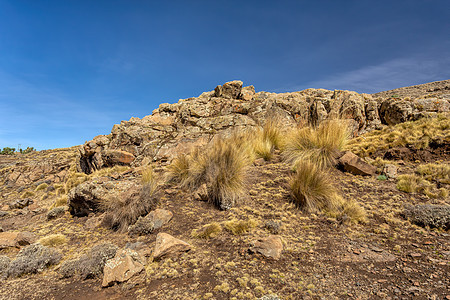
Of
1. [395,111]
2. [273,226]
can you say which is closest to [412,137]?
[395,111]

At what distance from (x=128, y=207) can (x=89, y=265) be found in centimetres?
141

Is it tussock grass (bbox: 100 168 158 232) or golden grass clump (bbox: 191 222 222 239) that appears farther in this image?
tussock grass (bbox: 100 168 158 232)

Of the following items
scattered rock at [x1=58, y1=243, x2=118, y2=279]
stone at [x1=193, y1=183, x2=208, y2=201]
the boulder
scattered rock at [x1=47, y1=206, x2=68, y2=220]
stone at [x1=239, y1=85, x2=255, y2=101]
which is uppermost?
stone at [x1=239, y1=85, x2=255, y2=101]

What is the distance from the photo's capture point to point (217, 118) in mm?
8258

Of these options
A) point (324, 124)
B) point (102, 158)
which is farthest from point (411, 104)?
point (102, 158)

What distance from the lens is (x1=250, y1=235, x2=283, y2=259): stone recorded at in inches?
106

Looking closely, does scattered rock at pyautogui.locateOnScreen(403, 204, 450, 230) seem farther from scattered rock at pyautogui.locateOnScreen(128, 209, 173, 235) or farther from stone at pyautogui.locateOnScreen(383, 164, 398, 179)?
scattered rock at pyautogui.locateOnScreen(128, 209, 173, 235)

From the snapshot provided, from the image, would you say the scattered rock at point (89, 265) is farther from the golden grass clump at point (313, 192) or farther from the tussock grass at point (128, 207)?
the golden grass clump at point (313, 192)

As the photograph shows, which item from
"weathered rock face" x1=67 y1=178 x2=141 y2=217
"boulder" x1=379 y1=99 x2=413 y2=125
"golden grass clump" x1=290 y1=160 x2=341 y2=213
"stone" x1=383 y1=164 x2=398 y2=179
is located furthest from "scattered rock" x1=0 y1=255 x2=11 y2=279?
"boulder" x1=379 y1=99 x2=413 y2=125

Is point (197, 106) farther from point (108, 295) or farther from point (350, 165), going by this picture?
point (108, 295)

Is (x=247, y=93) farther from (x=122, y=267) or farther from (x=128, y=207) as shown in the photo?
(x=122, y=267)

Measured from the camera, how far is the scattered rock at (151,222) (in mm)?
3686

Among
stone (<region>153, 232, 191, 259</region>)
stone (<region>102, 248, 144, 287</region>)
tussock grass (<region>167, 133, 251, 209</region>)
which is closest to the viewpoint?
stone (<region>102, 248, 144, 287</region>)

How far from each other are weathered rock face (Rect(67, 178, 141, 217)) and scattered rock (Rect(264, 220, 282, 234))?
2.93m
